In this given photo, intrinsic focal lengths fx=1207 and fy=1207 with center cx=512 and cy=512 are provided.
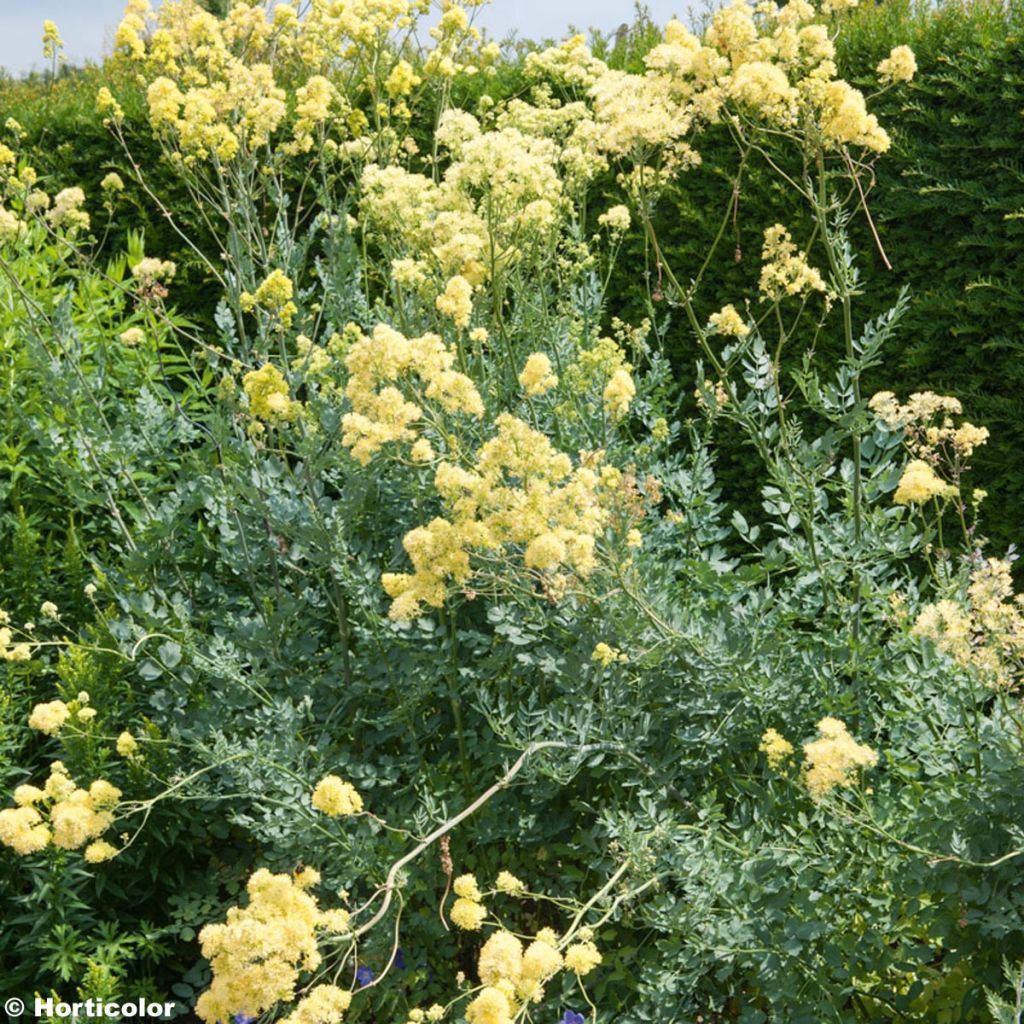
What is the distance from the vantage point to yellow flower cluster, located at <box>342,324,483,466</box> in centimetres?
266

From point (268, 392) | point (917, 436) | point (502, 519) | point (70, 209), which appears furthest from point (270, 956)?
point (70, 209)

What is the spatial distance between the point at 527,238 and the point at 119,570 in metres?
Result: 1.77

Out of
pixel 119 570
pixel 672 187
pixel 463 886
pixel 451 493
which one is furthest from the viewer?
pixel 672 187

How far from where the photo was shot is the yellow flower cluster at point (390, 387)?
2664 millimetres

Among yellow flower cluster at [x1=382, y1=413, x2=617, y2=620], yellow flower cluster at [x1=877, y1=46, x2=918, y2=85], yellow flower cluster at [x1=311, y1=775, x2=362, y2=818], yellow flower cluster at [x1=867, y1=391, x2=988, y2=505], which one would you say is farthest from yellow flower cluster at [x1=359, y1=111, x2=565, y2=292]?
yellow flower cluster at [x1=311, y1=775, x2=362, y2=818]

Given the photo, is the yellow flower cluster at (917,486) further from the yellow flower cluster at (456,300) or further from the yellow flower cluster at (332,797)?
the yellow flower cluster at (332,797)

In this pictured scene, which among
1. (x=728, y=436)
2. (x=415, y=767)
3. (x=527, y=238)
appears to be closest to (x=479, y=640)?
(x=415, y=767)

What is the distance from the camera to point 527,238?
347 centimetres

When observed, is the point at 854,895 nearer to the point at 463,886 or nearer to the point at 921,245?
the point at 463,886

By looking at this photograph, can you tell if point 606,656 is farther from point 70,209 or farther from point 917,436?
point 70,209

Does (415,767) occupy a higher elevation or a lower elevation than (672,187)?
lower

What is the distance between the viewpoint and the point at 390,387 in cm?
269

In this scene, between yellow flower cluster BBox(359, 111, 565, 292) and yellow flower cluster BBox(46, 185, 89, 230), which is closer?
yellow flower cluster BBox(359, 111, 565, 292)

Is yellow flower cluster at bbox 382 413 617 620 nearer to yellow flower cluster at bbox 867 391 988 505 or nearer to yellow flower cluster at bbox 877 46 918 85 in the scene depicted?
yellow flower cluster at bbox 867 391 988 505
